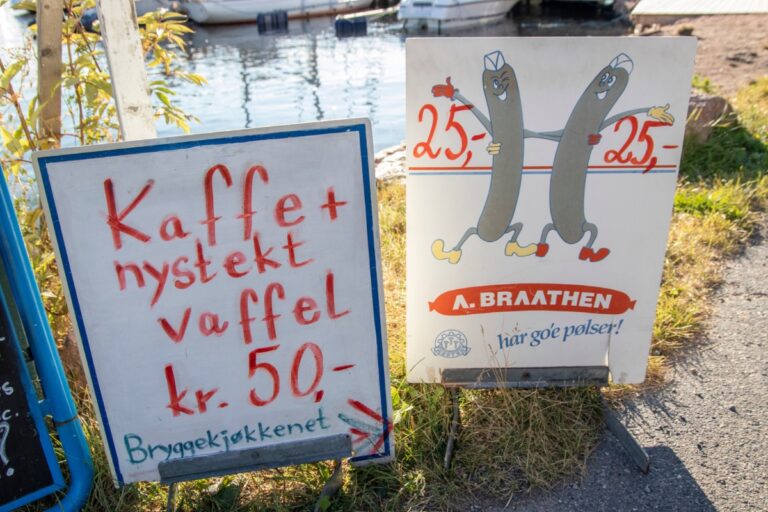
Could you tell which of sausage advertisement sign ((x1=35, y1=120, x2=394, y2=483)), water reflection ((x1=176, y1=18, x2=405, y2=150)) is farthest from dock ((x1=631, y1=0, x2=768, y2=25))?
water reflection ((x1=176, y1=18, x2=405, y2=150))

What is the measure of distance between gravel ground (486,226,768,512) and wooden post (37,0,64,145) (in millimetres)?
2897

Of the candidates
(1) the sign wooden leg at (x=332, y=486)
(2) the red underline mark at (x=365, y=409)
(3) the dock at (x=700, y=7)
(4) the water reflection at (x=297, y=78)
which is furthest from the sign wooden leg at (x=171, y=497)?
(4) the water reflection at (x=297, y=78)

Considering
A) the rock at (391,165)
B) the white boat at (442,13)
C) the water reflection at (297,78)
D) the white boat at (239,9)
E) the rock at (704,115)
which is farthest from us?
→ the white boat at (239,9)

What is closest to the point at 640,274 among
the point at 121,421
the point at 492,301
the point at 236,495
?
the point at 492,301

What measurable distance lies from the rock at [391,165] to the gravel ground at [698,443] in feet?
11.7

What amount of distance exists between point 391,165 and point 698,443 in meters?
4.77

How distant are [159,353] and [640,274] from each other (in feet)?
6.33

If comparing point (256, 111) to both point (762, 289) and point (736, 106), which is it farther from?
point (762, 289)

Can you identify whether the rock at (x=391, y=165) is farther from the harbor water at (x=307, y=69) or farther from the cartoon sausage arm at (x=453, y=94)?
the cartoon sausage arm at (x=453, y=94)

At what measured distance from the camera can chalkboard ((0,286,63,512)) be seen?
88.7 inches

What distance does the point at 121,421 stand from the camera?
2.29 metres

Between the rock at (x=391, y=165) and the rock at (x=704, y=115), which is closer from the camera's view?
the rock at (x=704, y=115)

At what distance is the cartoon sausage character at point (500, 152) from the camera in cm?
245

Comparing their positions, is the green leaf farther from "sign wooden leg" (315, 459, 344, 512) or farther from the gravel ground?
the gravel ground
